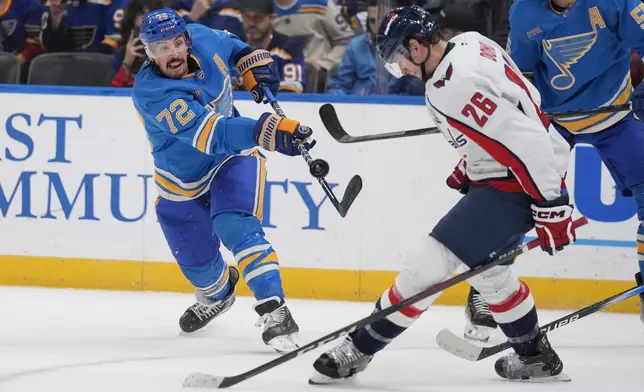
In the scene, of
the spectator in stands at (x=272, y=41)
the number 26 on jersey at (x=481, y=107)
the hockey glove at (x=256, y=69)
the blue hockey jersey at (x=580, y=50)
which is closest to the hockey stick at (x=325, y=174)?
the hockey glove at (x=256, y=69)

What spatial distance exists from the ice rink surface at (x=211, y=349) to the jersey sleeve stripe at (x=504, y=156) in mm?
643

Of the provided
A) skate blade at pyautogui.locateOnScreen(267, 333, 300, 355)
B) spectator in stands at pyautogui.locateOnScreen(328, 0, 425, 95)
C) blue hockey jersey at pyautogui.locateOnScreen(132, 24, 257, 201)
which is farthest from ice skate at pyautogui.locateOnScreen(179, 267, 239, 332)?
spectator in stands at pyautogui.locateOnScreen(328, 0, 425, 95)

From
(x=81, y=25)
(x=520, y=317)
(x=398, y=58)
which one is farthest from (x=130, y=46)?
(x=520, y=317)

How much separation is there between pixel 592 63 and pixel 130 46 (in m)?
2.34

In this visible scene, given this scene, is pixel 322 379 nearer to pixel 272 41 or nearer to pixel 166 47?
pixel 166 47

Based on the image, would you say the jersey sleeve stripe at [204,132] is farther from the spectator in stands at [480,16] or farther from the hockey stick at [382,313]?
the spectator in stands at [480,16]

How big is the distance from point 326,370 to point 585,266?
1.92 m

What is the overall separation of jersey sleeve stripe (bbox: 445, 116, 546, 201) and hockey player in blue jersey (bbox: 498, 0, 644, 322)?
102cm

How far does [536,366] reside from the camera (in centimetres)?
323

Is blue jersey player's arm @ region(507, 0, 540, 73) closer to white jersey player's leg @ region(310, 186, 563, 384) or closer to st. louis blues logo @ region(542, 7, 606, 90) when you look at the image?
st. louis blues logo @ region(542, 7, 606, 90)

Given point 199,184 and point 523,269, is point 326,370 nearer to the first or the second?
point 199,184

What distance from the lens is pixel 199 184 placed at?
3.87 m

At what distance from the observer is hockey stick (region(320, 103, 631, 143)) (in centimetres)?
364

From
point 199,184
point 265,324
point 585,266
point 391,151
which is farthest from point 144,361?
point 585,266
